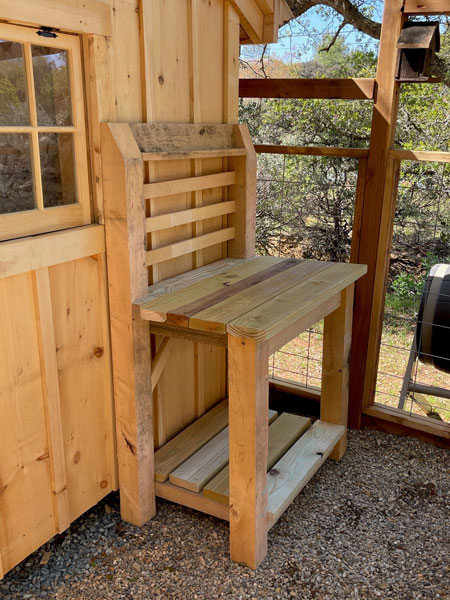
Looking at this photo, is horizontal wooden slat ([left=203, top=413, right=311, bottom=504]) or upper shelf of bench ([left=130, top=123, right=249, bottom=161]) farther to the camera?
horizontal wooden slat ([left=203, top=413, right=311, bottom=504])

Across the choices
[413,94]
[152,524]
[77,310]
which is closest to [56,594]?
[152,524]

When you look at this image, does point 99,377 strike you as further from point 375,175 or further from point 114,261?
point 375,175

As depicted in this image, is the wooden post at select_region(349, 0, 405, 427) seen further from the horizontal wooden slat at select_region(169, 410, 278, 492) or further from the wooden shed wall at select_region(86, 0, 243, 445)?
the horizontal wooden slat at select_region(169, 410, 278, 492)

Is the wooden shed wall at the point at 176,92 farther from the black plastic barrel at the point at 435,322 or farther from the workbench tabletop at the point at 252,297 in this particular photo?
the black plastic barrel at the point at 435,322

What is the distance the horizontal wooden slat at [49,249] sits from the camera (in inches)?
70.6

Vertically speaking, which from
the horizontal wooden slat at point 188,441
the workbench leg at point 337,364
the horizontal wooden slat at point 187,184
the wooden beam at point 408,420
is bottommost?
the wooden beam at point 408,420

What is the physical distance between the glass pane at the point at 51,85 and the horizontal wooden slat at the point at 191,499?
1.54 meters

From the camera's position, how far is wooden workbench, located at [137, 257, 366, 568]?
6.46 feet

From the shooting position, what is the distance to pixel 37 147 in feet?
6.13

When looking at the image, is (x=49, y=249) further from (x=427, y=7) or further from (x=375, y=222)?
(x=427, y=7)

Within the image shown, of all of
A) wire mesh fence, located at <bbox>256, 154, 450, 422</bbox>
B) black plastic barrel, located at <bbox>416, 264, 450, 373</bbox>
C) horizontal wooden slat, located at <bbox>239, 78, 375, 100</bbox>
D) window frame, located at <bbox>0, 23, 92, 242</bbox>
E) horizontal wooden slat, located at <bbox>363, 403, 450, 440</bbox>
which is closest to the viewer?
window frame, located at <bbox>0, 23, 92, 242</bbox>

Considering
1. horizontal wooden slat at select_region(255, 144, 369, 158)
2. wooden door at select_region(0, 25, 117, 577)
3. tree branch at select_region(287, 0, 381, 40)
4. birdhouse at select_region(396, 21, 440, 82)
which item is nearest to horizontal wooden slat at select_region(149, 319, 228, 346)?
wooden door at select_region(0, 25, 117, 577)


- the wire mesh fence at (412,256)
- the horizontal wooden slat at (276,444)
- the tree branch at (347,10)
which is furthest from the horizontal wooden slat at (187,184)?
the tree branch at (347,10)

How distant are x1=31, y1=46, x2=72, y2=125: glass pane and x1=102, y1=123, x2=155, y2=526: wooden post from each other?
0.15 meters
